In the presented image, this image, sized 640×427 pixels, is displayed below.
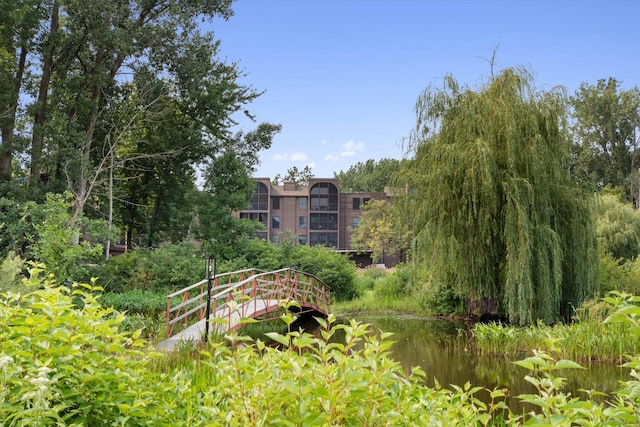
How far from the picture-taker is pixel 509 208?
11406 millimetres

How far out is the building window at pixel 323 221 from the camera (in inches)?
1732

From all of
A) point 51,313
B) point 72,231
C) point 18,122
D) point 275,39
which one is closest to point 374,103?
point 275,39

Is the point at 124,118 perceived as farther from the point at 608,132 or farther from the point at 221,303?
the point at 608,132

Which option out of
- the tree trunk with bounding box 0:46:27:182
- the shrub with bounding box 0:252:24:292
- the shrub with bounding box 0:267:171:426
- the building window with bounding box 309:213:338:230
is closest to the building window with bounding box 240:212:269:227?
the building window with bounding box 309:213:338:230

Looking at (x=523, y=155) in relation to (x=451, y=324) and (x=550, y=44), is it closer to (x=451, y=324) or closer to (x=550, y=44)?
(x=550, y=44)

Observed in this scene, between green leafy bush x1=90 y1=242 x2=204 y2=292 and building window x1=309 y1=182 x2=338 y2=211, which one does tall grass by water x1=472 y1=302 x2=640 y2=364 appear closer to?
green leafy bush x1=90 y1=242 x2=204 y2=292

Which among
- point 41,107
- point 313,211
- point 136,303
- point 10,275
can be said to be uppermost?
point 41,107

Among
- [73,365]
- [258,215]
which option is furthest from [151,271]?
[258,215]

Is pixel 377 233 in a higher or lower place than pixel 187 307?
higher

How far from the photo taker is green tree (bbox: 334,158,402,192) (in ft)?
210

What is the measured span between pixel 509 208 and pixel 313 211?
32.9m

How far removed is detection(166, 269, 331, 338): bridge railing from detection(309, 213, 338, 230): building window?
24.8 metres

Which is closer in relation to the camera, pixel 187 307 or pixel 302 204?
pixel 187 307

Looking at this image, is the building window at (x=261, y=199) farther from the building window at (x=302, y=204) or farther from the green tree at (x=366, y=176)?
the green tree at (x=366, y=176)
